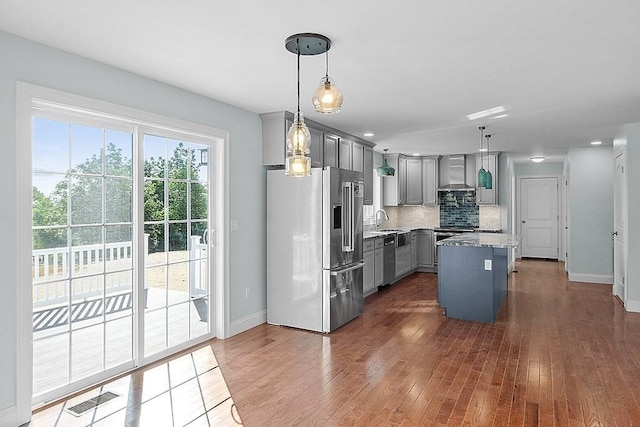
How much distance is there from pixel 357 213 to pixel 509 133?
278 centimetres

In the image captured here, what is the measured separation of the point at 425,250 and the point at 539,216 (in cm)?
402

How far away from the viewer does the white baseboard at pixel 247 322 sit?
451 centimetres

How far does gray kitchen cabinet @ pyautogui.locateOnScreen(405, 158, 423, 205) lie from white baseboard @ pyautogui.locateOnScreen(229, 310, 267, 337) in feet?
16.0

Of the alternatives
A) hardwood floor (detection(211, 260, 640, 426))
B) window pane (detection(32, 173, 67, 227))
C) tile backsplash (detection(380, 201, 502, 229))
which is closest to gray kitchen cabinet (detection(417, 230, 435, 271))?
tile backsplash (detection(380, 201, 502, 229))

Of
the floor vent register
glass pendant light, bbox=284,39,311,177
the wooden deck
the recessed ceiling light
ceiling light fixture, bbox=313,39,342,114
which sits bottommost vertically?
the floor vent register

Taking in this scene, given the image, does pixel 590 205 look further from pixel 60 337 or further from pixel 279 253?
pixel 60 337

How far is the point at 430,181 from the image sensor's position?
8.76 meters

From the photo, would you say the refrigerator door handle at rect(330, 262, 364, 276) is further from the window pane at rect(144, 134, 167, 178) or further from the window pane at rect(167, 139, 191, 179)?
the window pane at rect(144, 134, 167, 178)

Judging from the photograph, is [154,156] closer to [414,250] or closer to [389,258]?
[389,258]

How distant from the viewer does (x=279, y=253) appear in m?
4.86

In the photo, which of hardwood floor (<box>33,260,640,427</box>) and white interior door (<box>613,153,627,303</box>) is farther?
white interior door (<box>613,153,627,303</box>)

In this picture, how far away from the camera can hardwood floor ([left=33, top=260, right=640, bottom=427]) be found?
2746mm

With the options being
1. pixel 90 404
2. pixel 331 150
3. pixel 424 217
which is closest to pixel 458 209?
pixel 424 217

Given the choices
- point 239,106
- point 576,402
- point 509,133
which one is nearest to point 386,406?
point 576,402
